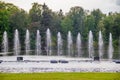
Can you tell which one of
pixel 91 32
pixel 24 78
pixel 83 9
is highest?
pixel 83 9

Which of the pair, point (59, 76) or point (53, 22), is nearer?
point (59, 76)

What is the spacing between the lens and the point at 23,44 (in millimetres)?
76125

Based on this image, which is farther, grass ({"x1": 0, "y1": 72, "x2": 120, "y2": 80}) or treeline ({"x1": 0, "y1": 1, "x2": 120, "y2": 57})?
treeline ({"x1": 0, "y1": 1, "x2": 120, "y2": 57})

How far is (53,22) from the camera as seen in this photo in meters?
82.8

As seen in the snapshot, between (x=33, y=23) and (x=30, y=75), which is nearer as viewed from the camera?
(x=30, y=75)

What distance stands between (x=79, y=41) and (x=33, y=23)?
10.5 m

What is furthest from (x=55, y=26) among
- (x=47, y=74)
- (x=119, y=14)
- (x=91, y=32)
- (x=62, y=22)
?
(x=47, y=74)

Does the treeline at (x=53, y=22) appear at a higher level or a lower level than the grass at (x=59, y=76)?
higher

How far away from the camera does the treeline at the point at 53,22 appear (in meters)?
77.9

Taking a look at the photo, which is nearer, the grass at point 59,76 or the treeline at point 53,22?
the grass at point 59,76

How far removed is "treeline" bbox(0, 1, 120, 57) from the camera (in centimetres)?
7788

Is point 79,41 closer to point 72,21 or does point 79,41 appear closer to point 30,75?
point 72,21

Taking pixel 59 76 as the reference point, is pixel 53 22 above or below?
above

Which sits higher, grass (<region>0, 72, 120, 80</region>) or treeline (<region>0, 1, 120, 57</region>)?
treeline (<region>0, 1, 120, 57</region>)
